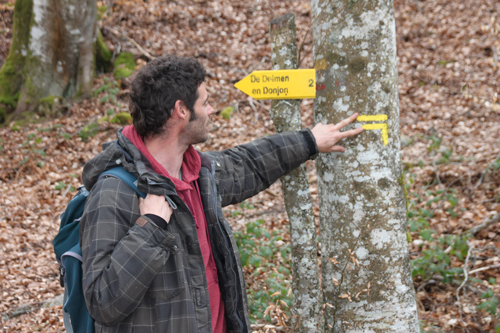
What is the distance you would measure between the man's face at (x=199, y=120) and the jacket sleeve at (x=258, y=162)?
28 centimetres

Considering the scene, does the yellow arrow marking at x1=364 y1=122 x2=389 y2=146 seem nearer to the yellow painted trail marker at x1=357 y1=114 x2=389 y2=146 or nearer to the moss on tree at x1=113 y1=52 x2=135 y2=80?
the yellow painted trail marker at x1=357 y1=114 x2=389 y2=146

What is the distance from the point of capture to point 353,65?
243cm

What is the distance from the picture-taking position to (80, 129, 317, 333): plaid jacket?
1.90 meters

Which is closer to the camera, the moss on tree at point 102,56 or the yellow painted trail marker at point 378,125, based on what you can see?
the yellow painted trail marker at point 378,125

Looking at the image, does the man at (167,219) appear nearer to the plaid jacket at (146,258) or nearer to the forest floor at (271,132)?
the plaid jacket at (146,258)

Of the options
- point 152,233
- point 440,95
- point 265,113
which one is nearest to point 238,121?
point 265,113

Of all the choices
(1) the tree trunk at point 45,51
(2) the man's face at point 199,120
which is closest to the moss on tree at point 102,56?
(1) the tree trunk at point 45,51

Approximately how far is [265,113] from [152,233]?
22.0 ft

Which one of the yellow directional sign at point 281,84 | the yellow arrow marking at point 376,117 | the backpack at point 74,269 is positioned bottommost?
the backpack at point 74,269

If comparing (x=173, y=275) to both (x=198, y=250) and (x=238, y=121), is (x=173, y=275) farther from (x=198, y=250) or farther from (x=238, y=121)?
(x=238, y=121)

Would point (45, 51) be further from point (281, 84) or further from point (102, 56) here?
point (281, 84)

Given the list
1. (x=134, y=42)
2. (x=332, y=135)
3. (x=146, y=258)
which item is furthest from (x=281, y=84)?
(x=134, y=42)

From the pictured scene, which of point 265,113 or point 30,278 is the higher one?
point 265,113

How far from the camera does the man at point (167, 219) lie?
192 cm
